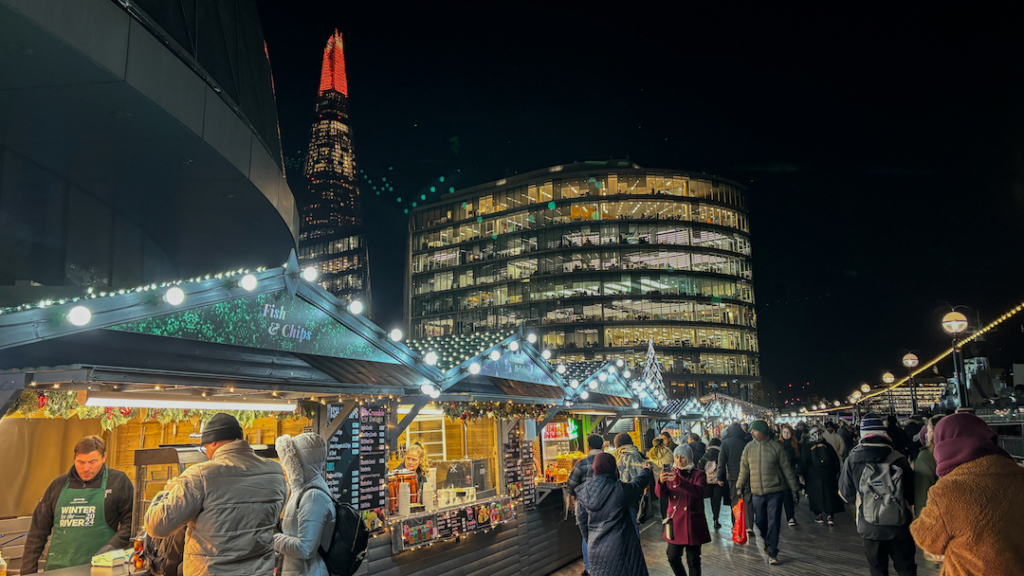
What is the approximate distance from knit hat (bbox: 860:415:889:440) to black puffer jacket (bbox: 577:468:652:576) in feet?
8.12

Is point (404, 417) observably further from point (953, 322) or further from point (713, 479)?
point (953, 322)

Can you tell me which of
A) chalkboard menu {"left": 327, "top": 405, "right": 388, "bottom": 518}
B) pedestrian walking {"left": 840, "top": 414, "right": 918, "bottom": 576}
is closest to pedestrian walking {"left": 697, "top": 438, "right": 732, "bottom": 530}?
pedestrian walking {"left": 840, "top": 414, "right": 918, "bottom": 576}

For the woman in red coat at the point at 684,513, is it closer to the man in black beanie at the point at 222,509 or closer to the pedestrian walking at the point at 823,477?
the man in black beanie at the point at 222,509

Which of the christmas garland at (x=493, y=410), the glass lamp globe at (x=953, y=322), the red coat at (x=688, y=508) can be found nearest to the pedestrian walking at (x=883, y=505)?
the red coat at (x=688, y=508)

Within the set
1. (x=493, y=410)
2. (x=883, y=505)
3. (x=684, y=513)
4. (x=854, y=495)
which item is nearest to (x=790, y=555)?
(x=684, y=513)

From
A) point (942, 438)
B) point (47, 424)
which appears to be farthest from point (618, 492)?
point (47, 424)

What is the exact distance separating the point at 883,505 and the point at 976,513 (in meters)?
3.37

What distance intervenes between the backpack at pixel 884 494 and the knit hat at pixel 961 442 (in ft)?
9.94

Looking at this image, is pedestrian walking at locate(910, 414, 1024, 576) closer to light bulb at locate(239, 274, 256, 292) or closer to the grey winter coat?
the grey winter coat

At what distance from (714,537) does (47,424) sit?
33.2 ft

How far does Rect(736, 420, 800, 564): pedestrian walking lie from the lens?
346 inches

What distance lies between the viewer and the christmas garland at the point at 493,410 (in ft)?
27.6

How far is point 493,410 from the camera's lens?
29.8 ft

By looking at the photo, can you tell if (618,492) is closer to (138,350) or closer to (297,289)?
(297,289)
